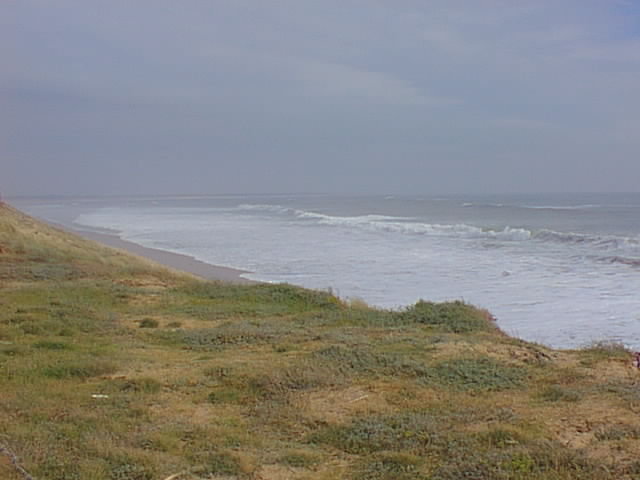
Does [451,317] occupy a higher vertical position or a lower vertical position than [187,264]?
higher

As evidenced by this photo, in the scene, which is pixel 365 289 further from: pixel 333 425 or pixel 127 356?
pixel 333 425

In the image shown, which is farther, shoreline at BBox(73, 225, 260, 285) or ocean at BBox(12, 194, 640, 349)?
shoreline at BBox(73, 225, 260, 285)

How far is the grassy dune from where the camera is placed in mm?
5297

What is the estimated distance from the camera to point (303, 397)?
7.24 m

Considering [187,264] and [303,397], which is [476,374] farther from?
[187,264]

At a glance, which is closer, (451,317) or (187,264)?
(451,317)

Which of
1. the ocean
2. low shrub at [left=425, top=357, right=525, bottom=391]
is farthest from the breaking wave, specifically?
low shrub at [left=425, top=357, right=525, bottom=391]

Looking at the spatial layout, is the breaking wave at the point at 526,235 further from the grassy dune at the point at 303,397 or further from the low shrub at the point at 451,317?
the grassy dune at the point at 303,397

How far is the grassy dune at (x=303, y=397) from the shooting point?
5297mm

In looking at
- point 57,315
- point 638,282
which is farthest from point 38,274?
point 638,282

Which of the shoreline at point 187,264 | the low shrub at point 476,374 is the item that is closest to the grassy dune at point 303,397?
the low shrub at point 476,374

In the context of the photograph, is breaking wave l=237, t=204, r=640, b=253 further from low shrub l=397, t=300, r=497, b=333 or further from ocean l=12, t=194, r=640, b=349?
low shrub l=397, t=300, r=497, b=333

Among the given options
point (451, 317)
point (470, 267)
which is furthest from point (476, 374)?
point (470, 267)

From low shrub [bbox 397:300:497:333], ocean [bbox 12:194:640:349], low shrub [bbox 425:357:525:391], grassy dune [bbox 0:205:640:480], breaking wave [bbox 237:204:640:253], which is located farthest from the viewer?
breaking wave [bbox 237:204:640:253]
